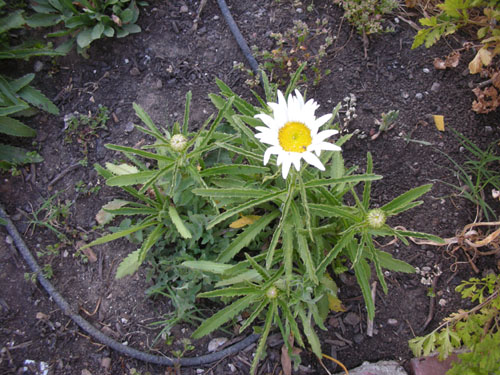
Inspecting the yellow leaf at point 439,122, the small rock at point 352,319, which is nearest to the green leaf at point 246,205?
the small rock at point 352,319

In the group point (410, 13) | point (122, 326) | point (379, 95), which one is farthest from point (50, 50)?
point (410, 13)

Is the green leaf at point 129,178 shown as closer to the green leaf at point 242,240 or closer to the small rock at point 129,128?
the green leaf at point 242,240

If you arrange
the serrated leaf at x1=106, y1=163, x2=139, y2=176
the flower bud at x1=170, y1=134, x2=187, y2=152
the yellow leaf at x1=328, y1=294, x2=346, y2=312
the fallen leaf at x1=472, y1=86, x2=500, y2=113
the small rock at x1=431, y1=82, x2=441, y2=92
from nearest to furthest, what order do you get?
the flower bud at x1=170, y1=134, x2=187, y2=152 < the yellow leaf at x1=328, y1=294, x2=346, y2=312 < the serrated leaf at x1=106, y1=163, x2=139, y2=176 < the fallen leaf at x1=472, y1=86, x2=500, y2=113 < the small rock at x1=431, y1=82, x2=441, y2=92

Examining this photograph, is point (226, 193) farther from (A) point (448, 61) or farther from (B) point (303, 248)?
(A) point (448, 61)

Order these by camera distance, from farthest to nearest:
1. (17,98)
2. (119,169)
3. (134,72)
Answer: (134,72) → (17,98) → (119,169)

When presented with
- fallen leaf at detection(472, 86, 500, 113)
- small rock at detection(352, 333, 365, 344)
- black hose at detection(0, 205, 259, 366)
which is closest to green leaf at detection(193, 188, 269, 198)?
black hose at detection(0, 205, 259, 366)

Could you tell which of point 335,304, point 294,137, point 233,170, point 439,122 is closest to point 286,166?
point 294,137

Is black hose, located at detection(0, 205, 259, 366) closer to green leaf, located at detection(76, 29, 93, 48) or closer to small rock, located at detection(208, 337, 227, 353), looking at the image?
small rock, located at detection(208, 337, 227, 353)
